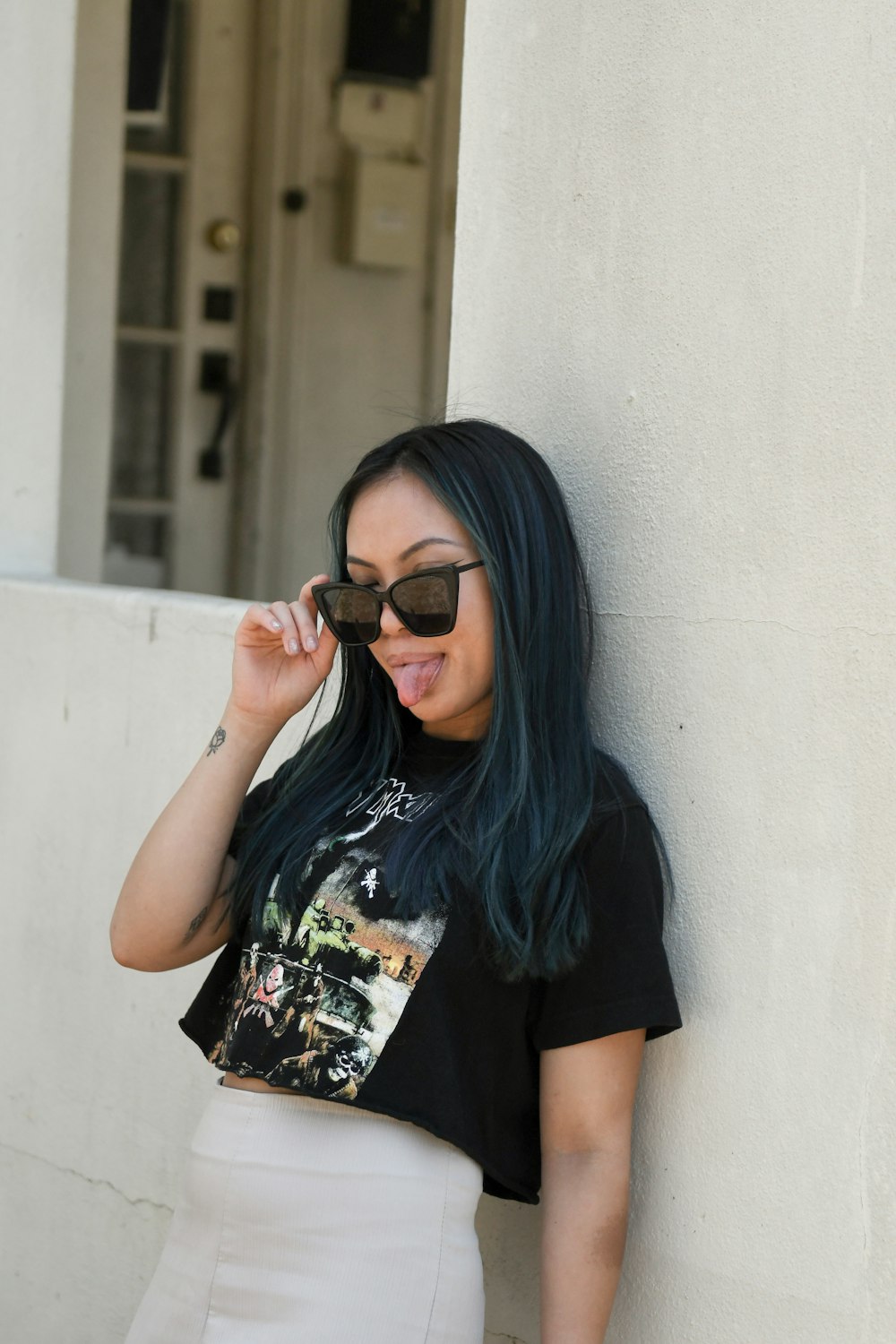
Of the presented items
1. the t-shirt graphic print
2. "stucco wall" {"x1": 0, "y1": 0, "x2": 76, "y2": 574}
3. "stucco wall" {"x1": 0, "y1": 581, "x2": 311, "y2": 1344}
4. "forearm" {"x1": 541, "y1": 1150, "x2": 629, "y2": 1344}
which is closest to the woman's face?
the t-shirt graphic print

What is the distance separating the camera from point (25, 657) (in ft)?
10.1

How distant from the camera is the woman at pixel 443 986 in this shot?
1.68 metres

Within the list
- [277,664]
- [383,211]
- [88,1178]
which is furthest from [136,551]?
[277,664]

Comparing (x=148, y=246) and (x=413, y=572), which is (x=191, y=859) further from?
(x=148, y=246)

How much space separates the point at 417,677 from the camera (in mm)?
1812

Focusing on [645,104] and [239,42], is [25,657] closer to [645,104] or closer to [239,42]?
[645,104]

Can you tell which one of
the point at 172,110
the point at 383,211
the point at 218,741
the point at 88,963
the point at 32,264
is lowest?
the point at 88,963

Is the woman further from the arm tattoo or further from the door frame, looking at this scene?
the door frame

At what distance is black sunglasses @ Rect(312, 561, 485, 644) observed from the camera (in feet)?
5.69

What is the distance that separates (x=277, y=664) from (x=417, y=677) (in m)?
0.31

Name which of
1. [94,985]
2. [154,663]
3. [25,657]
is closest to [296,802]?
[154,663]

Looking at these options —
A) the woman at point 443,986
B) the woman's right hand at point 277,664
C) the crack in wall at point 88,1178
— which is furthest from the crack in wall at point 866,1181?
the crack in wall at point 88,1178

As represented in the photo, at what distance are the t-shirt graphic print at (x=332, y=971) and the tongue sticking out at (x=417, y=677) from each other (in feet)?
0.41

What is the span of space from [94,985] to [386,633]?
A: 1.38 m
